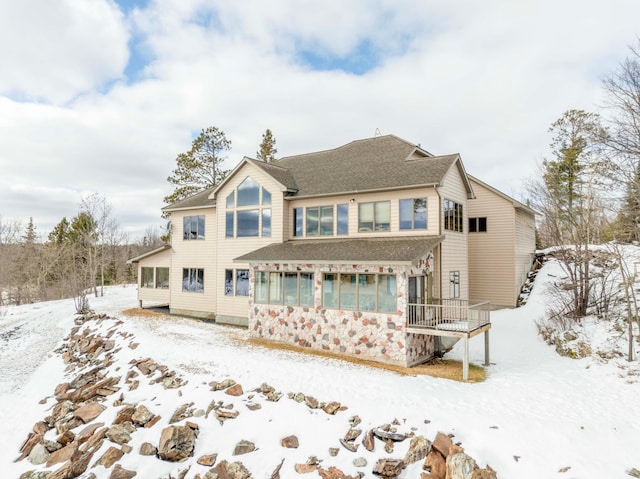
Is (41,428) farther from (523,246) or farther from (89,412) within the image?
(523,246)

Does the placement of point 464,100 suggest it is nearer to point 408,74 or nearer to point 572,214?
point 408,74

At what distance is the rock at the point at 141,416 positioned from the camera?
951cm

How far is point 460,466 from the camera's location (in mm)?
6988

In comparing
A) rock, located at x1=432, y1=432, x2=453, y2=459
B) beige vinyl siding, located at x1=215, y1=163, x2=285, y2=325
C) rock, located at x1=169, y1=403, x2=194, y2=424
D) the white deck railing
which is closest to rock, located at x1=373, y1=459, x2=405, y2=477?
rock, located at x1=432, y1=432, x2=453, y2=459

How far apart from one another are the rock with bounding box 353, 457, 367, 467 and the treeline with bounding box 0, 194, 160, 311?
26002 millimetres

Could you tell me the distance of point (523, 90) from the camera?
20.2 meters

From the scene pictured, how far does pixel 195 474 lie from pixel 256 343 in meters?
7.42

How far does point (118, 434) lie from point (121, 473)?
1.39 metres

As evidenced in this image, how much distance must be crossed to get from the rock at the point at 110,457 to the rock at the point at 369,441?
573 cm

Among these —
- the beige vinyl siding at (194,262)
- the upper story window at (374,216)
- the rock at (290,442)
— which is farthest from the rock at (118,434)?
the upper story window at (374,216)

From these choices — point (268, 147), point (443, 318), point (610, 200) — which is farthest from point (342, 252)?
point (268, 147)

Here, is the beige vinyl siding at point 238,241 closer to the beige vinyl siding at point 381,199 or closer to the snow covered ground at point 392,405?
the beige vinyl siding at point 381,199

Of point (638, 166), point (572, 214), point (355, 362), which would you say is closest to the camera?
point (355, 362)

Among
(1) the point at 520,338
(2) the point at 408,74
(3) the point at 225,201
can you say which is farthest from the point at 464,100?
(3) the point at 225,201
